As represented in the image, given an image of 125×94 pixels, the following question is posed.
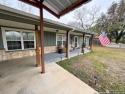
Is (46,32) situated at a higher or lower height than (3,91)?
higher

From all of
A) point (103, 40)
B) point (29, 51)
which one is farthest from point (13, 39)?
point (103, 40)

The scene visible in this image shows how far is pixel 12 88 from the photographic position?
2.43 metres

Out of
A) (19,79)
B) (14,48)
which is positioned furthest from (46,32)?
(19,79)

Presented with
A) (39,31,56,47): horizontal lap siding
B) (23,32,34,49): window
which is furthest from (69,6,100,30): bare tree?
(23,32,34,49): window

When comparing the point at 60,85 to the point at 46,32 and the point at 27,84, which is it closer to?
the point at 27,84

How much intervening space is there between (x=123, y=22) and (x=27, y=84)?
80.0 feet

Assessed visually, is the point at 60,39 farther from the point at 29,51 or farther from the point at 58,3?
the point at 58,3

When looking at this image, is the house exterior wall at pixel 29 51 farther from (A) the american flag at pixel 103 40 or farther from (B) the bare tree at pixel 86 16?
(B) the bare tree at pixel 86 16

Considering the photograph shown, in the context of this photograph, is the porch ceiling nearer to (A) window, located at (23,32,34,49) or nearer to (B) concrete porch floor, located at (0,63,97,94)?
(B) concrete porch floor, located at (0,63,97,94)

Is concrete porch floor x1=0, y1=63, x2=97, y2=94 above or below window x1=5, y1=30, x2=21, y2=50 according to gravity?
below

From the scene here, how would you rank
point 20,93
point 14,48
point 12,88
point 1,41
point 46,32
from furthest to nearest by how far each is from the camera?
point 46,32, point 14,48, point 1,41, point 12,88, point 20,93

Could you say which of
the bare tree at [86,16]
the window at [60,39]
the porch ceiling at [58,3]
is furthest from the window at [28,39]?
the bare tree at [86,16]

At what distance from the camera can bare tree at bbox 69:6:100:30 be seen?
23.5 m

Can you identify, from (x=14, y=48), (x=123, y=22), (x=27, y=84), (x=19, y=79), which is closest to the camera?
(x=27, y=84)
